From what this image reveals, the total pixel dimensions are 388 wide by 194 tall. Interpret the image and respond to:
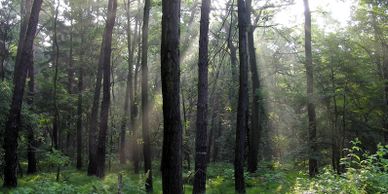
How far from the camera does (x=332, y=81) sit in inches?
685

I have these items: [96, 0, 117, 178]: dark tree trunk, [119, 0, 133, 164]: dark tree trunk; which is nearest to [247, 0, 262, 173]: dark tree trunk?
[96, 0, 117, 178]: dark tree trunk

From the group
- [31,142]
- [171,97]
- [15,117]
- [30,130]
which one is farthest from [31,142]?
[171,97]

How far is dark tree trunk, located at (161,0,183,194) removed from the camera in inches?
254

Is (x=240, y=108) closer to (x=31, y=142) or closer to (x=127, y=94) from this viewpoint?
(x=31, y=142)

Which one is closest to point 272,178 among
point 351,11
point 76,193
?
point 76,193

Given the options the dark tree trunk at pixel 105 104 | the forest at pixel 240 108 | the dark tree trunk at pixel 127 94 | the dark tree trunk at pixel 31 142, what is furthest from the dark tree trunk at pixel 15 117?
the dark tree trunk at pixel 127 94

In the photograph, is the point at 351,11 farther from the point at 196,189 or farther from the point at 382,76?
the point at 196,189

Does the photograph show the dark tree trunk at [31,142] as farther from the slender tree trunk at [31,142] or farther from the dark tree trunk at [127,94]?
the dark tree trunk at [127,94]

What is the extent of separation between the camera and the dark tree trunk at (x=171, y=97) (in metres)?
6.46

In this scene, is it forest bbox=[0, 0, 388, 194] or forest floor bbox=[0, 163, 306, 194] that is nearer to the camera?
forest bbox=[0, 0, 388, 194]

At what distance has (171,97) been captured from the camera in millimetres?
6488

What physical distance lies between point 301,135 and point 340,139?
3489mm

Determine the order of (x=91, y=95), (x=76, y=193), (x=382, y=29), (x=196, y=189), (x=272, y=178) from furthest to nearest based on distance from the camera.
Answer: (x=91, y=95) → (x=382, y=29) → (x=272, y=178) → (x=196, y=189) → (x=76, y=193)

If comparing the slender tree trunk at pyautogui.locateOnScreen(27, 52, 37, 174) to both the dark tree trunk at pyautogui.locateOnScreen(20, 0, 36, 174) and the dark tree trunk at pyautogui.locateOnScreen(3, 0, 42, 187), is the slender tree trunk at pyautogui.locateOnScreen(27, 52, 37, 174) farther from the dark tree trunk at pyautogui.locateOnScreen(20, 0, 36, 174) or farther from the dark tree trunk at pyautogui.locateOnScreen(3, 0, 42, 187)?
the dark tree trunk at pyautogui.locateOnScreen(3, 0, 42, 187)
